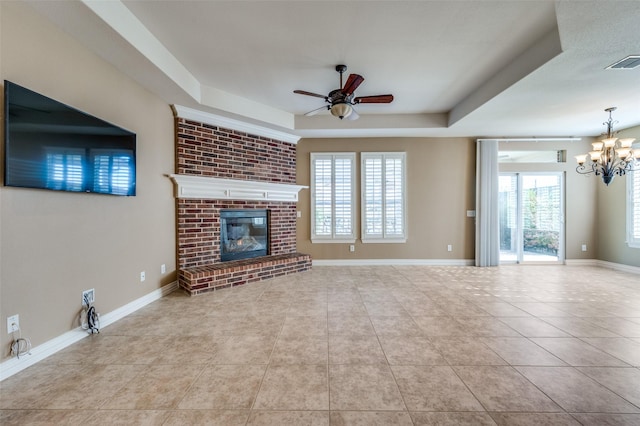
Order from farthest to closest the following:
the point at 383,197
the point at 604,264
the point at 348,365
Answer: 1. the point at 383,197
2. the point at 604,264
3. the point at 348,365

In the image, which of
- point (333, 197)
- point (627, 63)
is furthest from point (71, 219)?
point (627, 63)

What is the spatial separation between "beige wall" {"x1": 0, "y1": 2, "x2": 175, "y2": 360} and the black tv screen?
125 millimetres

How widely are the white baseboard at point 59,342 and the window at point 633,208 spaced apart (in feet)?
27.3

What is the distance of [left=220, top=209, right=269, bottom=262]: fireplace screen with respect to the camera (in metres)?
4.48

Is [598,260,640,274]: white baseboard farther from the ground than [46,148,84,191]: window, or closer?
closer

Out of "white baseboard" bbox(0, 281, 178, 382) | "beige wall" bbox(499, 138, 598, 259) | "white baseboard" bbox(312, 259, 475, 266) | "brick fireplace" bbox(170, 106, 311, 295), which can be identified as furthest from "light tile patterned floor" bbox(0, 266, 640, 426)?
"beige wall" bbox(499, 138, 598, 259)

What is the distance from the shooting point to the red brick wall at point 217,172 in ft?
12.9

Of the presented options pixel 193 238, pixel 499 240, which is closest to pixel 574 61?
pixel 499 240

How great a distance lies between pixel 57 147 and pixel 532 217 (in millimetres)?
7639

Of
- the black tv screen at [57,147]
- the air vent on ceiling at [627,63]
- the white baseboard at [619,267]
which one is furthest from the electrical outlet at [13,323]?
the white baseboard at [619,267]

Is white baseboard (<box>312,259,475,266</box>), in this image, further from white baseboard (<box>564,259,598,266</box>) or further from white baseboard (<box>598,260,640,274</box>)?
white baseboard (<box>598,260,640,274</box>)

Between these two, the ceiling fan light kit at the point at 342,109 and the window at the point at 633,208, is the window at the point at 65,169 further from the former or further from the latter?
the window at the point at 633,208

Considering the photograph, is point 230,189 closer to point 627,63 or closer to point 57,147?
point 57,147

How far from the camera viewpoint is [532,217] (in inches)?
222
